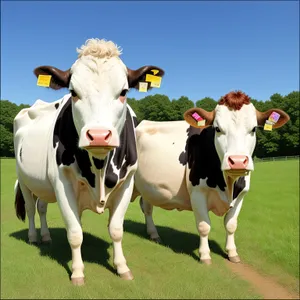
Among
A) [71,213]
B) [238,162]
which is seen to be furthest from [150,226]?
[238,162]

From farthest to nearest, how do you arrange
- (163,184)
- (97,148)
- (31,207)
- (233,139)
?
1. (31,207)
2. (163,184)
3. (233,139)
4. (97,148)

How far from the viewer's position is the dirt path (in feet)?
15.0

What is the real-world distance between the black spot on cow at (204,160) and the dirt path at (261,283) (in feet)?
3.83

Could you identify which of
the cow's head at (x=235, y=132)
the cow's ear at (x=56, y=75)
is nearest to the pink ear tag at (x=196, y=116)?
the cow's head at (x=235, y=132)

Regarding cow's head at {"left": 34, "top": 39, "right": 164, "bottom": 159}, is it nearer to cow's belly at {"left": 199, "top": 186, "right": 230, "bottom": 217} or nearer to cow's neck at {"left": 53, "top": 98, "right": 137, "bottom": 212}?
cow's neck at {"left": 53, "top": 98, "right": 137, "bottom": 212}

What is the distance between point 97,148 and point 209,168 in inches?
102

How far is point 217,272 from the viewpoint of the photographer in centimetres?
502

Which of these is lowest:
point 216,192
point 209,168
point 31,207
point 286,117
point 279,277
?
point 279,277

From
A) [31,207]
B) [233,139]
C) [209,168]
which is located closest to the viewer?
[233,139]

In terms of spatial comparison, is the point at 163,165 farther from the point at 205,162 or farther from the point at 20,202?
the point at 20,202

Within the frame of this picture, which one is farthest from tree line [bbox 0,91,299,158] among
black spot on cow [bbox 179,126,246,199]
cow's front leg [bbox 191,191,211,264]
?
cow's front leg [bbox 191,191,211,264]

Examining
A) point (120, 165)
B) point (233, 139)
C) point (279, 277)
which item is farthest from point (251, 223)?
point (120, 165)

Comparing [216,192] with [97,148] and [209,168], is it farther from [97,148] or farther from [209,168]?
[97,148]

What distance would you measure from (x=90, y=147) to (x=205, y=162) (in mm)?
2653
